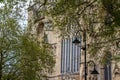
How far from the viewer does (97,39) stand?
15227mm

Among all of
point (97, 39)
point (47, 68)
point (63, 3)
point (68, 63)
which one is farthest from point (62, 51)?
point (63, 3)

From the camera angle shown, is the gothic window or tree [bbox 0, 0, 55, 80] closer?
tree [bbox 0, 0, 55, 80]

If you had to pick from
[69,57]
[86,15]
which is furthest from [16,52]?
[69,57]

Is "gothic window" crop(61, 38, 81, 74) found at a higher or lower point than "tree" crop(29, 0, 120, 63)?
lower

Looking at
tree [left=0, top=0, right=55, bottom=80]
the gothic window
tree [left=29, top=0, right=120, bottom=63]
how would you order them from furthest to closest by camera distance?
the gothic window
tree [left=0, top=0, right=55, bottom=80]
tree [left=29, top=0, right=120, bottom=63]

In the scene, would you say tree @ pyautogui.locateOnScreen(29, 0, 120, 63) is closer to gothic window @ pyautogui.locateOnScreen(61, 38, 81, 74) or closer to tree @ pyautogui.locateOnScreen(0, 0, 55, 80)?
tree @ pyautogui.locateOnScreen(0, 0, 55, 80)

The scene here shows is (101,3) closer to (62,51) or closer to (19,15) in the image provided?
(19,15)

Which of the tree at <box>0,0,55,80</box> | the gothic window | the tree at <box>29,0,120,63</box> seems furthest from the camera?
the gothic window

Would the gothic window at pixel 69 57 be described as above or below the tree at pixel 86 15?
below

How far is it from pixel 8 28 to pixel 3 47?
57.3 inches

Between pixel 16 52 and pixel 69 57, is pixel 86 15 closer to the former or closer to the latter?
pixel 16 52

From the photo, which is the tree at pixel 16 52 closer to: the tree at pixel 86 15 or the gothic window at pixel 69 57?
the tree at pixel 86 15

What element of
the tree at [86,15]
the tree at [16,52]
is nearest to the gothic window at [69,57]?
the tree at [16,52]

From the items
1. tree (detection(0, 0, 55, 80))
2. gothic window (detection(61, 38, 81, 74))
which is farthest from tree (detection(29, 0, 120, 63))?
gothic window (detection(61, 38, 81, 74))
